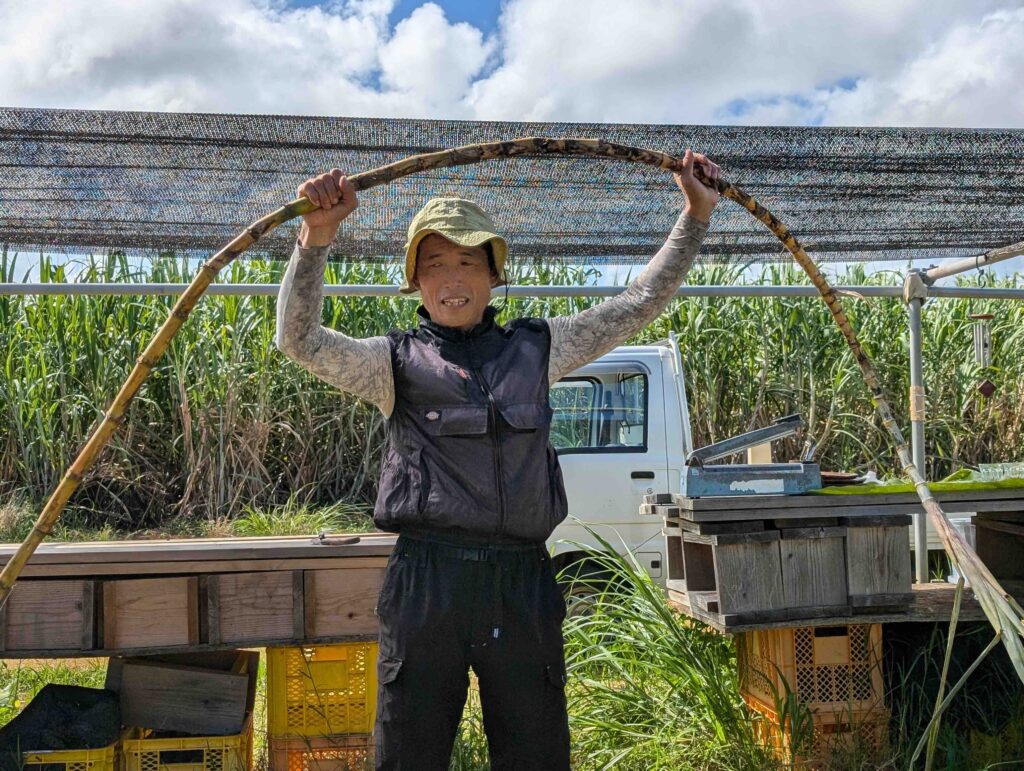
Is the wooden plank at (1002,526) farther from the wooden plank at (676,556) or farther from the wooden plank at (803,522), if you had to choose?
the wooden plank at (676,556)

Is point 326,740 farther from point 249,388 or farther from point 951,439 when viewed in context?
point 951,439

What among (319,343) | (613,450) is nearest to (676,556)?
(319,343)

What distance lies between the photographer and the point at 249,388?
9.01 metres

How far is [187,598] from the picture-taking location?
324cm

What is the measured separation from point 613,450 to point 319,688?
3.23m

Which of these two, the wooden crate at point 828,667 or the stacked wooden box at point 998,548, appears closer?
the wooden crate at point 828,667

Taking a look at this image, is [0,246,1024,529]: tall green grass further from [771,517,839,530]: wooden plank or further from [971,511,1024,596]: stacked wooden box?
[771,517,839,530]: wooden plank

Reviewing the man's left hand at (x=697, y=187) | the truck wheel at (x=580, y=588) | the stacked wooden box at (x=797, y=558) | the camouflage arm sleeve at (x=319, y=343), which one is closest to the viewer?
the camouflage arm sleeve at (x=319, y=343)

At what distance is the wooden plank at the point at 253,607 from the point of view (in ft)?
10.7

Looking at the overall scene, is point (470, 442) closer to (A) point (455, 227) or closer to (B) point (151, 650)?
(A) point (455, 227)

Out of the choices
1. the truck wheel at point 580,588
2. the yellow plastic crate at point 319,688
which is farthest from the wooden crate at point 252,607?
the truck wheel at point 580,588

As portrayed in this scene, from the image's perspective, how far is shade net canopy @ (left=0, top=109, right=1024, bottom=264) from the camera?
3.48m

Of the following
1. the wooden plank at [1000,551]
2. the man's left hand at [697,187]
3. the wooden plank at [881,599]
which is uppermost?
the man's left hand at [697,187]

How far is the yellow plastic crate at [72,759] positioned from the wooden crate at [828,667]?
213cm
